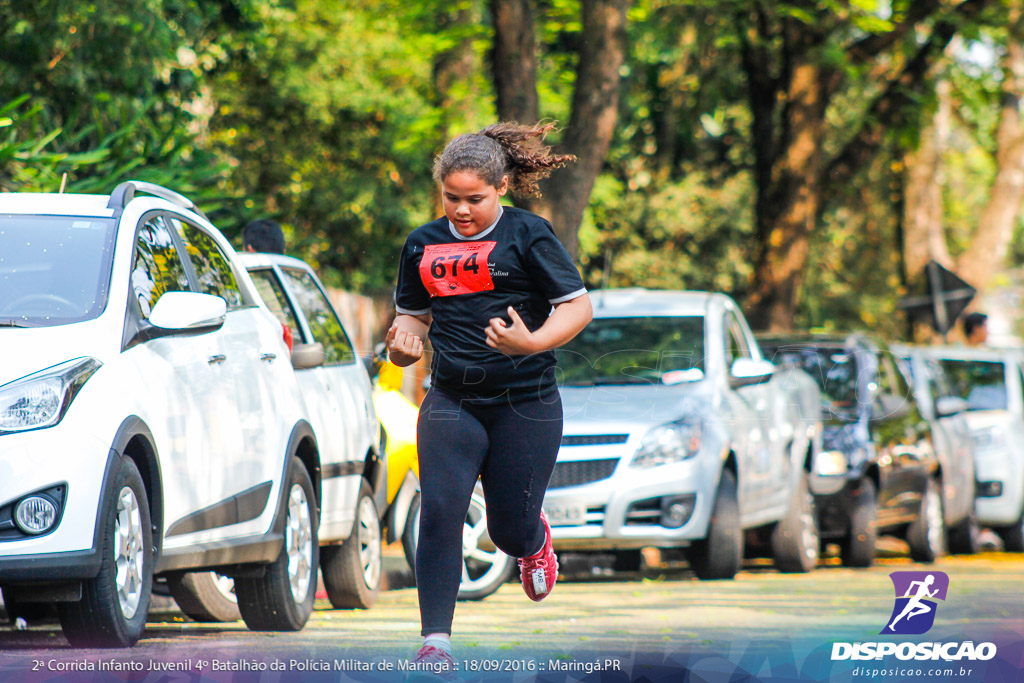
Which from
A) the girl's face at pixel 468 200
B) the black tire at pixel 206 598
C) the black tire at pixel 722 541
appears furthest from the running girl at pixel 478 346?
the black tire at pixel 722 541

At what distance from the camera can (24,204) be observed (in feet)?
21.3

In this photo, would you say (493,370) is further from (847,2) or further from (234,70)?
(234,70)

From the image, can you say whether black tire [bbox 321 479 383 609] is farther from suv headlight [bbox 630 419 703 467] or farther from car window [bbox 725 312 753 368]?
car window [bbox 725 312 753 368]

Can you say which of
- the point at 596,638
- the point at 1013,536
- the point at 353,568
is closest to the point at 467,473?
the point at 596,638

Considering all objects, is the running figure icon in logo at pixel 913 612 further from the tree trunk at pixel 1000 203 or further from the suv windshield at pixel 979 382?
the tree trunk at pixel 1000 203

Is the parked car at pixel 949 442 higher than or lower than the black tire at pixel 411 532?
lower

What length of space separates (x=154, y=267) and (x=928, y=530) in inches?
370

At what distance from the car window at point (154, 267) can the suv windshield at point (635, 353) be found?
13.8 ft

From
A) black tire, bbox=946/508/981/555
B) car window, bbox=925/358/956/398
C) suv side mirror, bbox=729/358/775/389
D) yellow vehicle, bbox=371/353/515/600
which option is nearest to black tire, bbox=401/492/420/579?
yellow vehicle, bbox=371/353/515/600

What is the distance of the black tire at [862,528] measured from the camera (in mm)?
12789

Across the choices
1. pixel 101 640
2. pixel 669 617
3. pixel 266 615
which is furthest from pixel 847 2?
pixel 101 640

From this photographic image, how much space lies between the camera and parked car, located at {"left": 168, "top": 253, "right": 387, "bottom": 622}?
802 cm

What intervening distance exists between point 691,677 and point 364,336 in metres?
12.0

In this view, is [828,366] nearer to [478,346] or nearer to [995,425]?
[995,425]
